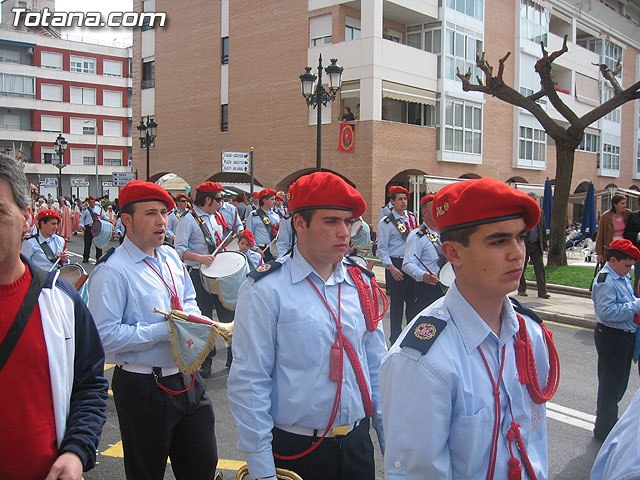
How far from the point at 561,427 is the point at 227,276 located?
3.70 meters

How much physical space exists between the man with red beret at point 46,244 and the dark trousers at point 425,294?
4903 millimetres

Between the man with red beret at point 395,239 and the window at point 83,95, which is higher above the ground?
the window at point 83,95

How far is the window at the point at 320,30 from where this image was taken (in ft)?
86.1

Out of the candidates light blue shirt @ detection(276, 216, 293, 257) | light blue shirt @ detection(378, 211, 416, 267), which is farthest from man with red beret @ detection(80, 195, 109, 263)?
light blue shirt @ detection(378, 211, 416, 267)

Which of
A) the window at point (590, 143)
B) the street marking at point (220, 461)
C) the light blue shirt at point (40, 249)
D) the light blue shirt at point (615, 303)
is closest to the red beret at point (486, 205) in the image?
the street marking at point (220, 461)

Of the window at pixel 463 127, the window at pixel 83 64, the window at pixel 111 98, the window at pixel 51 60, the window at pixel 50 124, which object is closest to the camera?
the window at pixel 463 127

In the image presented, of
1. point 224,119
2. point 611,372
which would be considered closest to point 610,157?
point 224,119

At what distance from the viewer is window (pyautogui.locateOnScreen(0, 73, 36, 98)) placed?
56188 mm

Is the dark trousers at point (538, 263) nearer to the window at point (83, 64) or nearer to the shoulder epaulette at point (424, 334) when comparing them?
the shoulder epaulette at point (424, 334)

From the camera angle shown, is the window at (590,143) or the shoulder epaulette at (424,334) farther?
the window at (590,143)

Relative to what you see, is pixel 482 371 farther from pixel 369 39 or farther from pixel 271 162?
pixel 271 162

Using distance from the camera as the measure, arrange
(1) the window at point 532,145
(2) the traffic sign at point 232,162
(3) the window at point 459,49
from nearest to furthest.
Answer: (2) the traffic sign at point 232,162, (3) the window at point 459,49, (1) the window at point 532,145

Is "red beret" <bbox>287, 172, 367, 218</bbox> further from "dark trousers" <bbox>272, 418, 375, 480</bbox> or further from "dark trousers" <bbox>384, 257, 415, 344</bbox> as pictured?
"dark trousers" <bbox>384, 257, 415, 344</bbox>

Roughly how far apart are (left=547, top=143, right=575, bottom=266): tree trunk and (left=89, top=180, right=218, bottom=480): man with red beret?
14.8 meters
